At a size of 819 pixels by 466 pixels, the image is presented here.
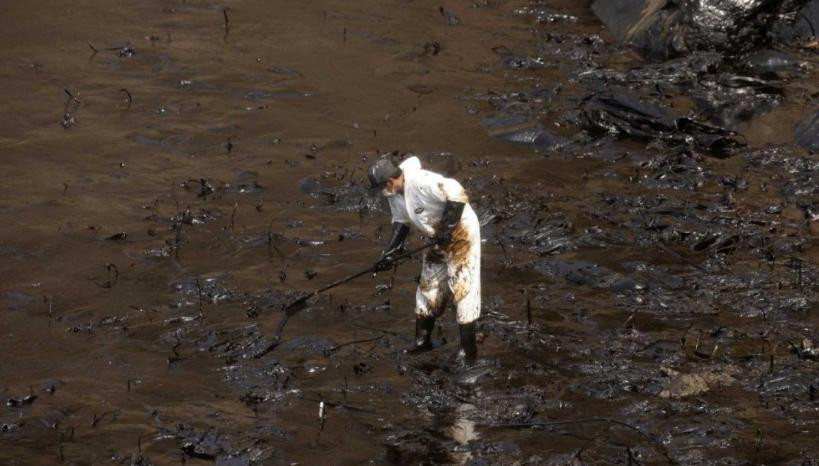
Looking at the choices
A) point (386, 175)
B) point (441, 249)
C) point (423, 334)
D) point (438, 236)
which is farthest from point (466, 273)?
point (386, 175)

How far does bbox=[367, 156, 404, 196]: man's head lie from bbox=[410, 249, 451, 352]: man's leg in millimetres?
551

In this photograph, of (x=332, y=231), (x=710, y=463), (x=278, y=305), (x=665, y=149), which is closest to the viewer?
(x=710, y=463)

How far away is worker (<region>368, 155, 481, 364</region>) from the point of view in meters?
7.95

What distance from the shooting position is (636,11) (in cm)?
1595

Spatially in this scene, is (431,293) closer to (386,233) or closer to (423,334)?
(423,334)

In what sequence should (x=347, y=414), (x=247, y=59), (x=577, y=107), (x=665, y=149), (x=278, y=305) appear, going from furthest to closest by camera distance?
(x=247, y=59) → (x=577, y=107) → (x=665, y=149) → (x=278, y=305) → (x=347, y=414)

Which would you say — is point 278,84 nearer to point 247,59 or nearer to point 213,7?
point 247,59

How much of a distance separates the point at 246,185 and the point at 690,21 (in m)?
6.19

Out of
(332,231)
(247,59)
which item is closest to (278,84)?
(247,59)

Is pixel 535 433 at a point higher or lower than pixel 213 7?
lower

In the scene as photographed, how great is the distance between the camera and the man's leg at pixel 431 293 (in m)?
8.36

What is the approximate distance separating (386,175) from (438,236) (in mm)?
525

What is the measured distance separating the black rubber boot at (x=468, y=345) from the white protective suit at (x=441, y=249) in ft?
0.22

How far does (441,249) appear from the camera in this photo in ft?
26.8
